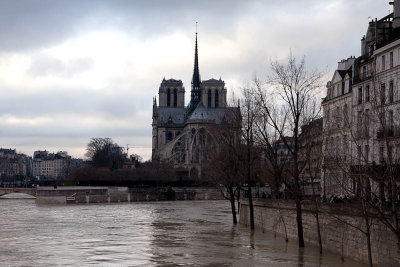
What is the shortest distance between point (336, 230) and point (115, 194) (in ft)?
255

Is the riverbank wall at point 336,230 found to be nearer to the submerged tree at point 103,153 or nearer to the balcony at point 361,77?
the balcony at point 361,77

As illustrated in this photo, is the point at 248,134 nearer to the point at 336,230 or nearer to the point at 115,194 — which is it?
the point at 336,230

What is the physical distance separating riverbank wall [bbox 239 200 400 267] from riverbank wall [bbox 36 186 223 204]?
57.6 metres

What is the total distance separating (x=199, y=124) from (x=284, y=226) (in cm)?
13742

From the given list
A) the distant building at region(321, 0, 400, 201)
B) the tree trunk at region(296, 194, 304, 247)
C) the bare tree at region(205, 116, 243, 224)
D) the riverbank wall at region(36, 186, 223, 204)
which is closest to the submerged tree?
the riverbank wall at region(36, 186, 223, 204)

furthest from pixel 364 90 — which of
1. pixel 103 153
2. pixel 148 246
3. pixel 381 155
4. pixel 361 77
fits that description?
pixel 103 153

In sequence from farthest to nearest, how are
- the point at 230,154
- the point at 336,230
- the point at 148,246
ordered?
the point at 230,154 → the point at 148,246 → the point at 336,230

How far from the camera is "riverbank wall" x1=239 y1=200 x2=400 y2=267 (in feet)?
76.7

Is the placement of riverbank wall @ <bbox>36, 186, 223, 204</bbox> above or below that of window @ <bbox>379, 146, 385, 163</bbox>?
below

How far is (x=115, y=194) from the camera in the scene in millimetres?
104000

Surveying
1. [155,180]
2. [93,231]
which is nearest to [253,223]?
[93,231]

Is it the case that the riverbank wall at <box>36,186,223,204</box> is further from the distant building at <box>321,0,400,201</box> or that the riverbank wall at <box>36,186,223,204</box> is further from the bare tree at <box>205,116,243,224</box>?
the distant building at <box>321,0,400,201</box>

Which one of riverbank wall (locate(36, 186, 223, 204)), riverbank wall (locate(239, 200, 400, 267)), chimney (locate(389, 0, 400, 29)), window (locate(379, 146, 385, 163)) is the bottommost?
riverbank wall (locate(239, 200, 400, 267))

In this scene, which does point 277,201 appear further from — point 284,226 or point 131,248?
point 131,248
